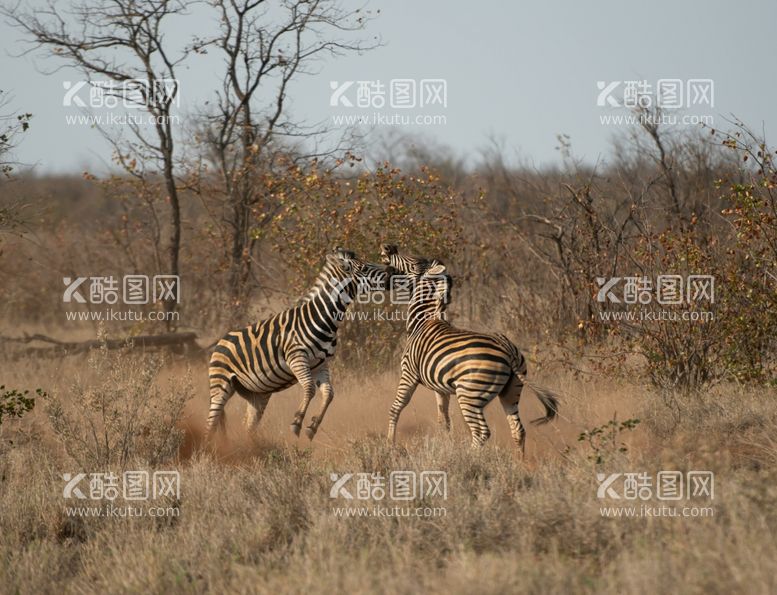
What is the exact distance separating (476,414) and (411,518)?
1.87 meters

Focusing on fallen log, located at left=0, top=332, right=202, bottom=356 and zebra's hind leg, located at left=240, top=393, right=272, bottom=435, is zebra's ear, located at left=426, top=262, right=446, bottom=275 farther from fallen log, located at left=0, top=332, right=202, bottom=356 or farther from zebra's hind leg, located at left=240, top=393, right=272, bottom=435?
fallen log, located at left=0, top=332, right=202, bottom=356

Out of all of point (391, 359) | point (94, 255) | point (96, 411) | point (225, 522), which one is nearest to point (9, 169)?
point (96, 411)

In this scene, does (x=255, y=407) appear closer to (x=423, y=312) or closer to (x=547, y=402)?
A: (x=423, y=312)

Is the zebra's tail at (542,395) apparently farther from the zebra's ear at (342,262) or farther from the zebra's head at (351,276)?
the zebra's ear at (342,262)

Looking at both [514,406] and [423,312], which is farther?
[423,312]

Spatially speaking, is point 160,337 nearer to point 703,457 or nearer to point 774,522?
point 703,457

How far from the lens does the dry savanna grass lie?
4.91 m

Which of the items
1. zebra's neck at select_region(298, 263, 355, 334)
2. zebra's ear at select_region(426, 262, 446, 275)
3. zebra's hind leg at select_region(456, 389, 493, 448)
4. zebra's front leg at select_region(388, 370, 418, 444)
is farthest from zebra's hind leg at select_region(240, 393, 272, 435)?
zebra's hind leg at select_region(456, 389, 493, 448)

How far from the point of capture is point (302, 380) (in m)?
9.08

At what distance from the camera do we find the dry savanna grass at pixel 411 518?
491cm

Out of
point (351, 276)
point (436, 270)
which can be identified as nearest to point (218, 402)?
point (351, 276)

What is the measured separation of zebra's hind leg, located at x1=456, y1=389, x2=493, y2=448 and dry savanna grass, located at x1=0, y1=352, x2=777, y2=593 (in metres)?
0.19

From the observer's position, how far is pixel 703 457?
6.81 meters

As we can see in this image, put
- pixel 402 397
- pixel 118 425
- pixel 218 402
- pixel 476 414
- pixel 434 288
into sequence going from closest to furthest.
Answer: pixel 476 414 → pixel 118 425 → pixel 402 397 → pixel 434 288 → pixel 218 402
